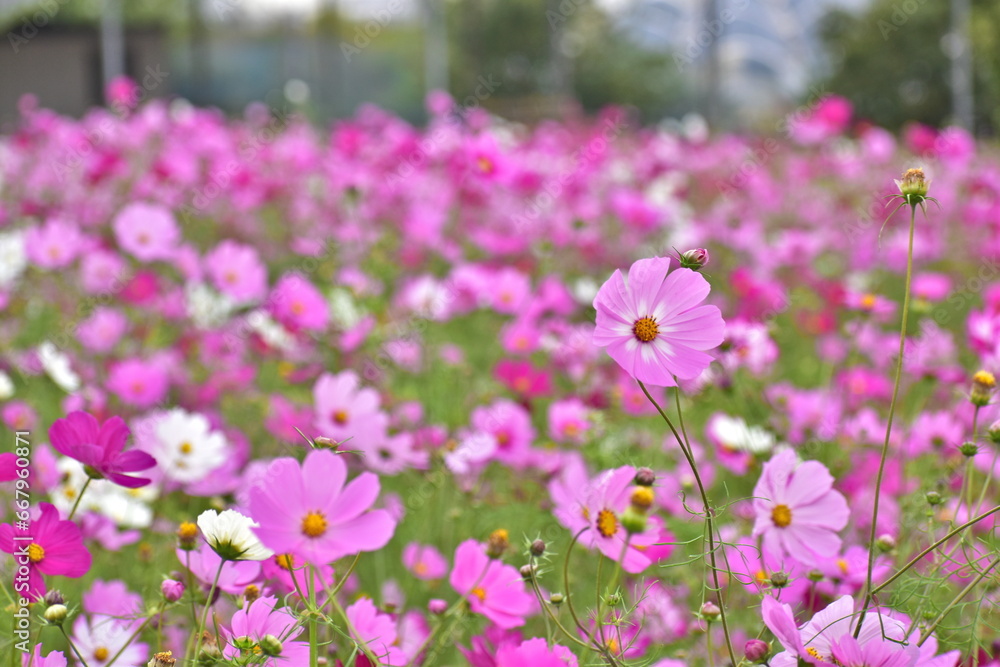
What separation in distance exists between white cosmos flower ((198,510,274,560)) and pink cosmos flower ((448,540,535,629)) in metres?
0.15

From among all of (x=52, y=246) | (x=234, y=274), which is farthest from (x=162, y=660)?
(x=52, y=246)

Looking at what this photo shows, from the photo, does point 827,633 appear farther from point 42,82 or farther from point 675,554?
point 42,82

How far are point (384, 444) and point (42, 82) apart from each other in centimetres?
825

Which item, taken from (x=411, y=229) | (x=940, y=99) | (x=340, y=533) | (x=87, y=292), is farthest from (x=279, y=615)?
(x=940, y=99)

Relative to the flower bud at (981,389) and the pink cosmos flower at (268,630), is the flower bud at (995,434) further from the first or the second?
the pink cosmos flower at (268,630)

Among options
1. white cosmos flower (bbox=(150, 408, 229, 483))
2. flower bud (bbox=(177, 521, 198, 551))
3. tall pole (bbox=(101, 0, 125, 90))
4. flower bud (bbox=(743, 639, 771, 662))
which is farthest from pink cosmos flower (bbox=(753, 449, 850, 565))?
tall pole (bbox=(101, 0, 125, 90))

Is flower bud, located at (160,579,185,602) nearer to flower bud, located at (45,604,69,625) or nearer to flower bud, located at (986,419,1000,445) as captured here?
flower bud, located at (45,604,69,625)

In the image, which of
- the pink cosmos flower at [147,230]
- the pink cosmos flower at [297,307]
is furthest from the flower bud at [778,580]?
the pink cosmos flower at [147,230]

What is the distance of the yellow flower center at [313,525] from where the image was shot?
0.51 meters

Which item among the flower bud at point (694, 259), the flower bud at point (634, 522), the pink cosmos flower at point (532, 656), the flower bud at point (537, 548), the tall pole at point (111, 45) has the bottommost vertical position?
the tall pole at point (111, 45)

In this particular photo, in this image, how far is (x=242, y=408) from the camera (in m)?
1.30

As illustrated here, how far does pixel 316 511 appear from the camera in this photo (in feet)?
1.69

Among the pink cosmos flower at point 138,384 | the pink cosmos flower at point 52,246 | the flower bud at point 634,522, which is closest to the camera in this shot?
the flower bud at point 634,522

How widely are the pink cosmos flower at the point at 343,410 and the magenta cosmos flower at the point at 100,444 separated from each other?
1.01ft
